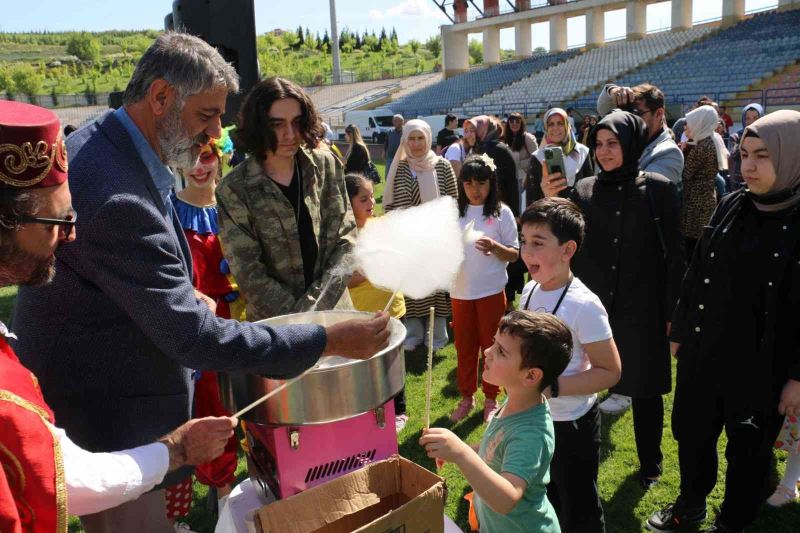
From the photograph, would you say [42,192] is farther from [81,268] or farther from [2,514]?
[2,514]

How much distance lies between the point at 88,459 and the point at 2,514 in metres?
0.36

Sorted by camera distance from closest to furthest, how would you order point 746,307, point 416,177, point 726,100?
point 746,307 → point 416,177 → point 726,100

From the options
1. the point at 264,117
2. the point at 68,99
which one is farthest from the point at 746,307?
the point at 68,99

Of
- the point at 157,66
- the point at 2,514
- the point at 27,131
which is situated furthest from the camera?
the point at 157,66

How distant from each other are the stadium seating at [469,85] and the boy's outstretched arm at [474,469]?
3608 cm

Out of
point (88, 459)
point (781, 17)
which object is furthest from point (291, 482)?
point (781, 17)

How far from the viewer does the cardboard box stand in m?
1.69

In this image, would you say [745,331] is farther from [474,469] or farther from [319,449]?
[319,449]

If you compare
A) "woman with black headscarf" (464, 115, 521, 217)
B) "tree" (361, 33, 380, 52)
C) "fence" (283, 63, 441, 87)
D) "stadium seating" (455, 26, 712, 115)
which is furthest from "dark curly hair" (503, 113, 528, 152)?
"tree" (361, 33, 380, 52)

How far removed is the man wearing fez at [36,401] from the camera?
1.17m

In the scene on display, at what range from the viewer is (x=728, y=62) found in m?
28.4

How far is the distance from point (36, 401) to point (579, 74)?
3882cm

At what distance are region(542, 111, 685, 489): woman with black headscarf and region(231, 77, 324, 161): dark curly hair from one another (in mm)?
1658

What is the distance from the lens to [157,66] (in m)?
1.93
